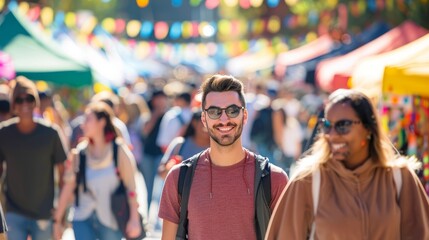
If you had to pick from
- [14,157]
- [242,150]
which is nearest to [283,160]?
[14,157]

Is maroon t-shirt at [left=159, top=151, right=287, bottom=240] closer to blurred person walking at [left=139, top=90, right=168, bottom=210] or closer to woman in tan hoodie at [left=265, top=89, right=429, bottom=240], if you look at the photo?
woman in tan hoodie at [left=265, top=89, right=429, bottom=240]

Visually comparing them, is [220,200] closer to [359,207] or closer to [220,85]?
[220,85]

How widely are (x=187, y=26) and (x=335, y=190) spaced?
35277 millimetres

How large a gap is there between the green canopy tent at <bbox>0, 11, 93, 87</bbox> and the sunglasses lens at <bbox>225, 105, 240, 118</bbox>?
11.4m

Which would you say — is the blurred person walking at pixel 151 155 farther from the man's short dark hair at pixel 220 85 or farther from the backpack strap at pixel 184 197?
the backpack strap at pixel 184 197

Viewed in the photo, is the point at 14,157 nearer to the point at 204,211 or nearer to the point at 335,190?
the point at 204,211

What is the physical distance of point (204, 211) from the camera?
624 cm

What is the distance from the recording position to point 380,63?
13.6m

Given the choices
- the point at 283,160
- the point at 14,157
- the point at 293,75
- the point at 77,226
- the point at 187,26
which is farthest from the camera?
the point at 293,75

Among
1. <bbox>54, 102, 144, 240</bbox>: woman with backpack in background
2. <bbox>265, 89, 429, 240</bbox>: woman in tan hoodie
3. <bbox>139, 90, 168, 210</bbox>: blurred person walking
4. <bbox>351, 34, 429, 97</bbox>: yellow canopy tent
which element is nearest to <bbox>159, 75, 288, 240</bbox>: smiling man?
<bbox>265, 89, 429, 240</bbox>: woman in tan hoodie

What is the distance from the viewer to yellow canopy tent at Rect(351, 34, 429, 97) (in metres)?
11.6

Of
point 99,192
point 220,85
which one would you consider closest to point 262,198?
point 220,85

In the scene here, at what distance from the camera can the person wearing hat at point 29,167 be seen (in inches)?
392

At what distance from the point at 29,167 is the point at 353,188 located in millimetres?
5353
